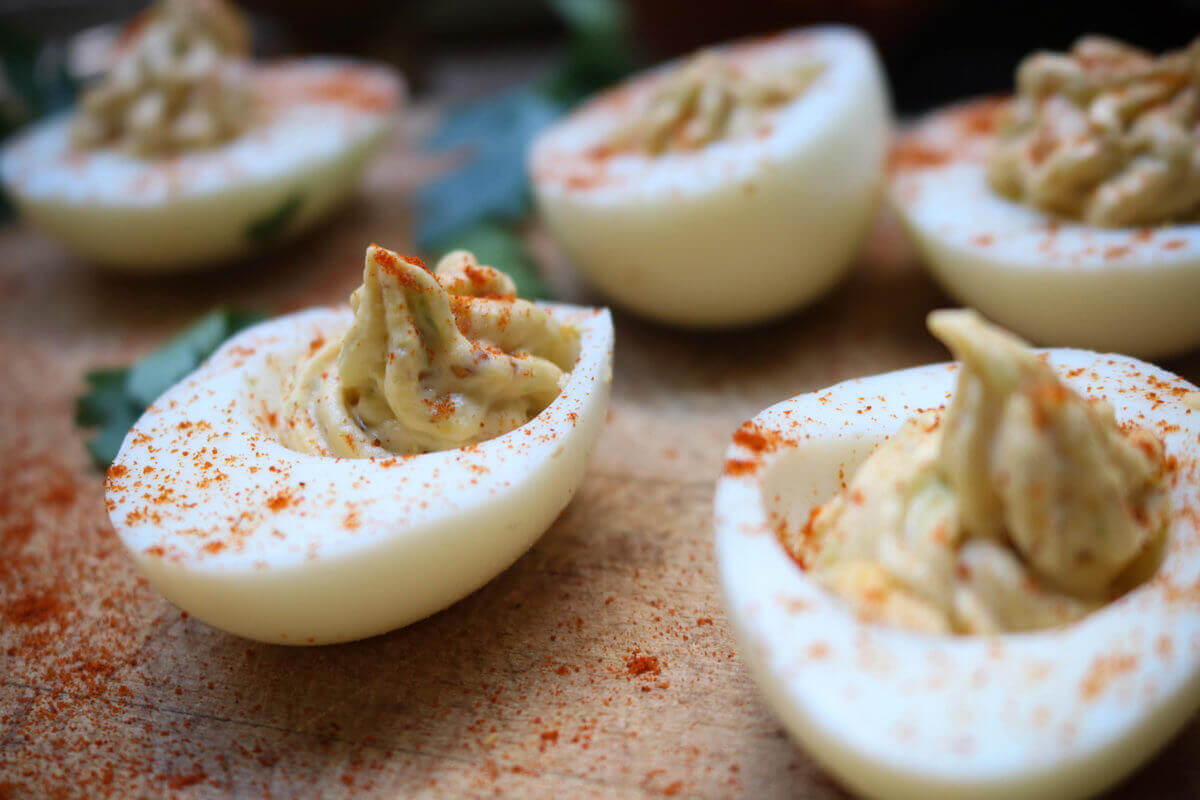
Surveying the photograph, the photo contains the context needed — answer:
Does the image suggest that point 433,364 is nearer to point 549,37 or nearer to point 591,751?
point 591,751

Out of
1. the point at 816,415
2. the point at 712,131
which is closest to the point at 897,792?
the point at 816,415

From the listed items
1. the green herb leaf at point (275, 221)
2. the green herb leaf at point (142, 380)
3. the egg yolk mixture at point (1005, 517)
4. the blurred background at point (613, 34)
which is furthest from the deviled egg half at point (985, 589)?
the blurred background at point (613, 34)

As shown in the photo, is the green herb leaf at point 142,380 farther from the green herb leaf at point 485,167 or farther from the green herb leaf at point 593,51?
the green herb leaf at point 593,51

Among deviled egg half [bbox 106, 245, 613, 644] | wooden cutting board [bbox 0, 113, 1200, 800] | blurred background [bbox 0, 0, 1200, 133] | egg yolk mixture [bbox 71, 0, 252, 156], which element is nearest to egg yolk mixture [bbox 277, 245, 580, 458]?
deviled egg half [bbox 106, 245, 613, 644]

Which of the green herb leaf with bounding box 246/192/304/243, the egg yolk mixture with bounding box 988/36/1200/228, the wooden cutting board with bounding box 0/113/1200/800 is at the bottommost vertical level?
the wooden cutting board with bounding box 0/113/1200/800

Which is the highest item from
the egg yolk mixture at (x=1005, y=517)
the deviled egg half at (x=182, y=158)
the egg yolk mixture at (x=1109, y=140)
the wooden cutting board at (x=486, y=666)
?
the egg yolk mixture at (x=1109, y=140)

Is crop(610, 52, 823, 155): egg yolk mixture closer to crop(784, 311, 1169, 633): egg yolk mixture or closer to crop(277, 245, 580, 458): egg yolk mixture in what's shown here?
→ crop(277, 245, 580, 458): egg yolk mixture

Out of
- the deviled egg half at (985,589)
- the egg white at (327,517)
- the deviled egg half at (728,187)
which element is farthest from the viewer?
the deviled egg half at (728,187)
